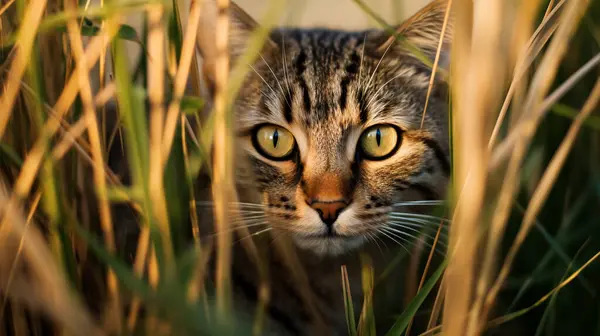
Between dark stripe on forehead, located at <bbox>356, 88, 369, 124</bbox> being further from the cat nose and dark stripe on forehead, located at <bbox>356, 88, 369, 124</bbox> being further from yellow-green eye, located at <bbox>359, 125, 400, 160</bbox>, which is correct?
the cat nose

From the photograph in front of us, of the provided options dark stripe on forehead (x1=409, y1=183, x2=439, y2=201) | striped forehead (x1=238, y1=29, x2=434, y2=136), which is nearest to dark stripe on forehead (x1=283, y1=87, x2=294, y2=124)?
striped forehead (x1=238, y1=29, x2=434, y2=136)

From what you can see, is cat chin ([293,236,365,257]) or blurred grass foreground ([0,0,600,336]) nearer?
blurred grass foreground ([0,0,600,336])

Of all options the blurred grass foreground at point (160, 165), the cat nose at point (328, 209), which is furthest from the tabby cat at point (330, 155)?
the blurred grass foreground at point (160, 165)

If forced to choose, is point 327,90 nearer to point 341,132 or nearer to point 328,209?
point 341,132

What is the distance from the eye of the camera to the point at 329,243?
0.76 meters

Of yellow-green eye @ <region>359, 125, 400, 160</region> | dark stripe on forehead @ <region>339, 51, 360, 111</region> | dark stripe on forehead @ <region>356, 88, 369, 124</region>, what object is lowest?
yellow-green eye @ <region>359, 125, 400, 160</region>

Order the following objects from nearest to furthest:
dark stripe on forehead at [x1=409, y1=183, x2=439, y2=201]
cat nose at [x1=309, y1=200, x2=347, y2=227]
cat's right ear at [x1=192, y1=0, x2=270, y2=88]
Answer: cat's right ear at [x1=192, y1=0, x2=270, y2=88], cat nose at [x1=309, y1=200, x2=347, y2=227], dark stripe on forehead at [x1=409, y1=183, x2=439, y2=201]

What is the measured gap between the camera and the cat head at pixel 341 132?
74 cm

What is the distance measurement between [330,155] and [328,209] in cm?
8

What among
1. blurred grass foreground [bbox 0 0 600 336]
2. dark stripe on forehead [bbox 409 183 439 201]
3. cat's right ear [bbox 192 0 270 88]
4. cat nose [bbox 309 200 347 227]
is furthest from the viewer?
dark stripe on forehead [bbox 409 183 439 201]

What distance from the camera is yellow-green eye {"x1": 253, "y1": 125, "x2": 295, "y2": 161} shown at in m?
0.80

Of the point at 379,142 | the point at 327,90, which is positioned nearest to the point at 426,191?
the point at 379,142

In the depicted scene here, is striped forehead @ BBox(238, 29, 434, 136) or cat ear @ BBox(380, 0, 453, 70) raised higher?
cat ear @ BBox(380, 0, 453, 70)

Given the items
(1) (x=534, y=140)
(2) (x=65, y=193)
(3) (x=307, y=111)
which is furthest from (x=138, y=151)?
(1) (x=534, y=140)
